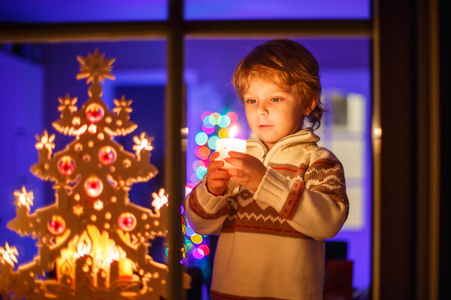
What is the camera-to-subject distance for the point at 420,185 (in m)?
1.09

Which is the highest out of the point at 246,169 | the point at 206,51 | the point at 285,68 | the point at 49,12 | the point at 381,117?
the point at 206,51

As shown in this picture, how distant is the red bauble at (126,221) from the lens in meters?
1.15

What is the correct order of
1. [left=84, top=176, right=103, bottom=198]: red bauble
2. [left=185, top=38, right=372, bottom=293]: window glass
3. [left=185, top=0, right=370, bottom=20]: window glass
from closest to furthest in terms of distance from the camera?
[left=84, top=176, right=103, bottom=198]: red bauble, [left=185, top=0, right=370, bottom=20]: window glass, [left=185, top=38, right=372, bottom=293]: window glass

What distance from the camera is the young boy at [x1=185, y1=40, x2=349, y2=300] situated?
0.98 metres

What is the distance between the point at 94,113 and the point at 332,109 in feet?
10.9

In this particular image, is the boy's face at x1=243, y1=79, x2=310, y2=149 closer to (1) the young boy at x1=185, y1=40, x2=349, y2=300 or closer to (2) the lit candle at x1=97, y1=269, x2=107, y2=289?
(1) the young boy at x1=185, y1=40, x2=349, y2=300

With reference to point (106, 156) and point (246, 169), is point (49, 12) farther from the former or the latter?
point (246, 169)

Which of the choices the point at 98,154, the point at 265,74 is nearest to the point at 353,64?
the point at 265,74

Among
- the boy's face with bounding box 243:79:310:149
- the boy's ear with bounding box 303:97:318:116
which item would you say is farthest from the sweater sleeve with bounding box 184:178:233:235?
the boy's ear with bounding box 303:97:318:116

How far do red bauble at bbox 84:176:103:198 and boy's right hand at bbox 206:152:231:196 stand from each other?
348mm

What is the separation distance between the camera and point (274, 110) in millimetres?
1077

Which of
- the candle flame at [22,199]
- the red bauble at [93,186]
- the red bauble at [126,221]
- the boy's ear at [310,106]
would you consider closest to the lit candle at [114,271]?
the red bauble at [126,221]

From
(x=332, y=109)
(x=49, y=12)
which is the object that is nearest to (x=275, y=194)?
(x=49, y=12)

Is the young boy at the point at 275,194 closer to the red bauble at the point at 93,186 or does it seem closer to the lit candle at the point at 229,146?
the lit candle at the point at 229,146
